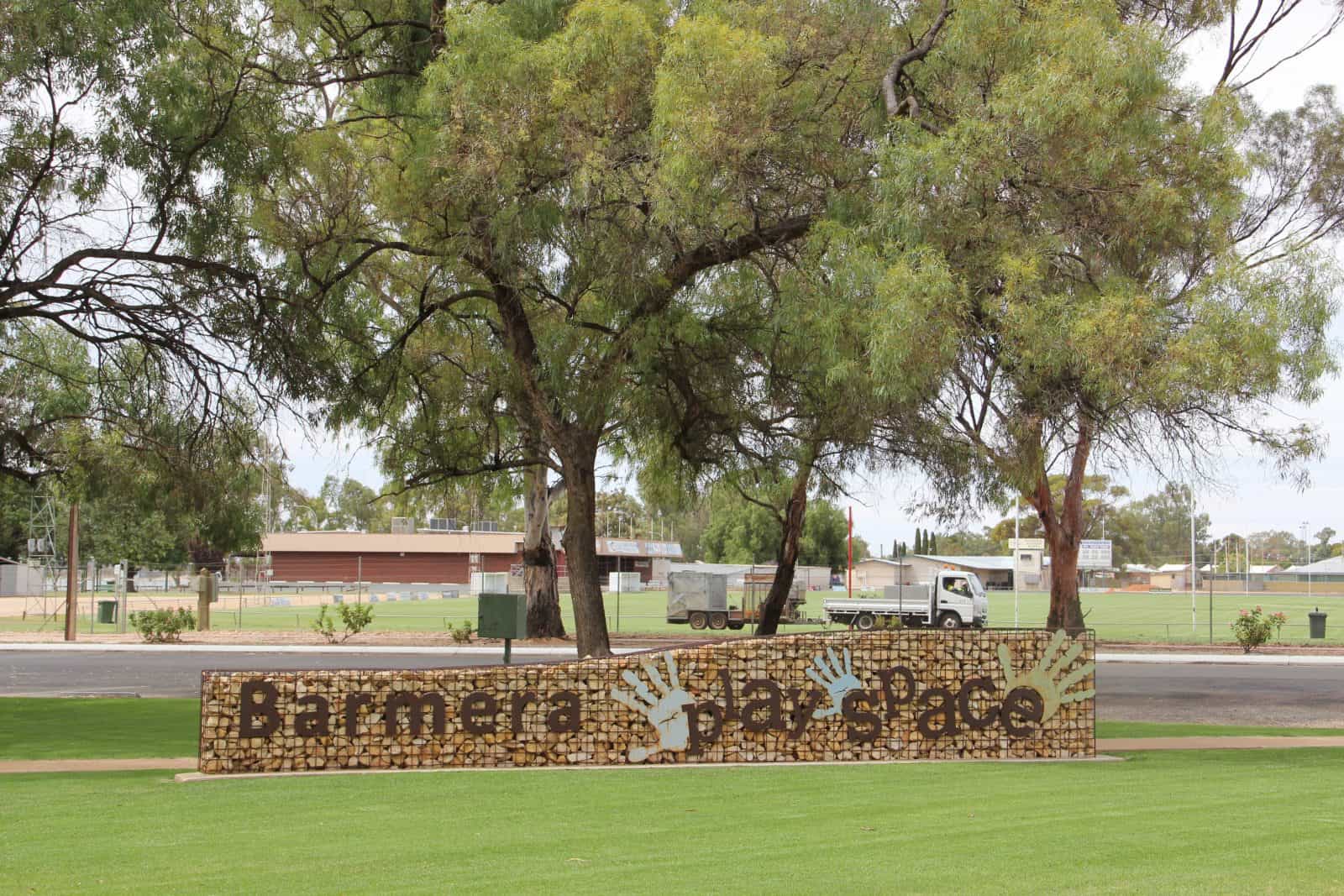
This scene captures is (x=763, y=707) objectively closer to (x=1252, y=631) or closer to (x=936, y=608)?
(x=1252, y=631)

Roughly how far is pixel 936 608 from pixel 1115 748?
2654 cm

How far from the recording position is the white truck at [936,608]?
4131 cm

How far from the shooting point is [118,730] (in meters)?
16.8

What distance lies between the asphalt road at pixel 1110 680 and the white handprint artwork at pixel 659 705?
8796 millimetres

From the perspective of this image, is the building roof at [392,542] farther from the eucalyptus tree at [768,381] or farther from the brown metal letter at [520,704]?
the brown metal letter at [520,704]

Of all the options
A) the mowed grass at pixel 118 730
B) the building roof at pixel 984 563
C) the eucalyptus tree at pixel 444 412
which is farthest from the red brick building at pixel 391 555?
the mowed grass at pixel 118 730

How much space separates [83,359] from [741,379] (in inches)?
386

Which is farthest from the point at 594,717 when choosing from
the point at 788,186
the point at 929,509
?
the point at 929,509

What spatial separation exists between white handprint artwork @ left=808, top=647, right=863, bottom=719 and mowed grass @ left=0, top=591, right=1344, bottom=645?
25.2 m

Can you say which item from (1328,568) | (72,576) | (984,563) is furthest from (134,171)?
(1328,568)

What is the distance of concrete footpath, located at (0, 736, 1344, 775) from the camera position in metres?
13.4

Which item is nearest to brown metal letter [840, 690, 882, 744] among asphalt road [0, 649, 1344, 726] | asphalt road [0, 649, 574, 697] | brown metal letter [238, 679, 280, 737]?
brown metal letter [238, 679, 280, 737]

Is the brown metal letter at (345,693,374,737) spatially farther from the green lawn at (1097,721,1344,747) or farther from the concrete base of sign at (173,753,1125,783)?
the green lawn at (1097,721,1344,747)

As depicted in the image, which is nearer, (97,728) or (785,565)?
(97,728)
